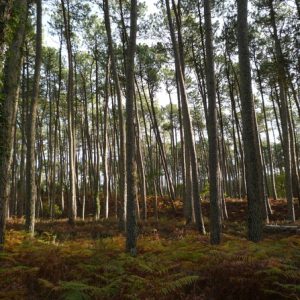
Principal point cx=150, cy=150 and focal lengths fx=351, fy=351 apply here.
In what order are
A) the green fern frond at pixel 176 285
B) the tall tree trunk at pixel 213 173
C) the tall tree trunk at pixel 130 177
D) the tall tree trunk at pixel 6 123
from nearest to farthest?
1. the green fern frond at pixel 176 285
2. the tall tree trunk at pixel 6 123
3. the tall tree trunk at pixel 130 177
4. the tall tree trunk at pixel 213 173

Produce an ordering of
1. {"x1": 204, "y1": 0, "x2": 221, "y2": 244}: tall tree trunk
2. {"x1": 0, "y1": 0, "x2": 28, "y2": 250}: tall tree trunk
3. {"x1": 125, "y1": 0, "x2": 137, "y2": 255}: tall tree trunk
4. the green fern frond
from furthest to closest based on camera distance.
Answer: {"x1": 204, "y1": 0, "x2": 221, "y2": 244}: tall tree trunk
{"x1": 125, "y1": 0, "x2": 137, "y2": 255}: tall tree trunk
{"x1": 0, "y1": 0, "x2": 28, "y2": 250}: tall tree trunk
the green fern frond

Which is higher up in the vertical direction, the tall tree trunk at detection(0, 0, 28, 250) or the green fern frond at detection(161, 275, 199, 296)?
the tall tree trunk at detection(0, 0, 28, 250)

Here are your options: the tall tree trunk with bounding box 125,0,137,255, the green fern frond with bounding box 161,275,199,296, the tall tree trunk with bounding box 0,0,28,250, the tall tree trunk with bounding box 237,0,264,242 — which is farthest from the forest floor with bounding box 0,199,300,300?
the tall tree trunk with bounding box 0,0,28,250

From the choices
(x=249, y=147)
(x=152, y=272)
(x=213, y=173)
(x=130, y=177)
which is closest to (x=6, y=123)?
(x=130, y=177)

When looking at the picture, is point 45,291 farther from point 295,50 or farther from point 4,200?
point 295,50

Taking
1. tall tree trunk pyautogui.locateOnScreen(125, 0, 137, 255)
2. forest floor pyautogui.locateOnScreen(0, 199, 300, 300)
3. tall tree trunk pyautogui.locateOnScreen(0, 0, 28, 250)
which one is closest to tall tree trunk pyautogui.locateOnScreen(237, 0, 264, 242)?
forest floor pyautogui.locateOnScreen(0, 199, 300, 300)

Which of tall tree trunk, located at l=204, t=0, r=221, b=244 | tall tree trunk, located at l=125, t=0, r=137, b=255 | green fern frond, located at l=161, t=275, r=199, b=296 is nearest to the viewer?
green fern frond, located at l=161, t=275, r=199, b=296

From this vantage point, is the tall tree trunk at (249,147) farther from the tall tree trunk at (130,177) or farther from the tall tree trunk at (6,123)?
the tall tree trunk at (6,123)

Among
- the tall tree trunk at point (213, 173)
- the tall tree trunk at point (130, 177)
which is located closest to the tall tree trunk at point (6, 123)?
the tall tree trunk at point (130, 177)

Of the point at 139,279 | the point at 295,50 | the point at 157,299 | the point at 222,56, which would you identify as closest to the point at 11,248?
the point at 139,279

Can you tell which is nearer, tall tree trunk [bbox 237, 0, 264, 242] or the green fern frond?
the green fern frond

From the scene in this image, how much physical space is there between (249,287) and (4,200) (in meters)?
5.77

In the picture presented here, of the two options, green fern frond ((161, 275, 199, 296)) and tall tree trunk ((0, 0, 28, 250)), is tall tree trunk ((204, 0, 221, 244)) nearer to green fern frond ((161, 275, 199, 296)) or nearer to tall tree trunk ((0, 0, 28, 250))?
green fern frond ((161, 275, 199, 296))

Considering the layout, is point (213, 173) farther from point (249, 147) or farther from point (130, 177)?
point (130, 177)
